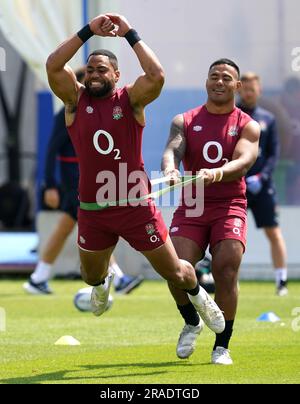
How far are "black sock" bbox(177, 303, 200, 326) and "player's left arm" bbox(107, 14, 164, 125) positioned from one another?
171 centimetres

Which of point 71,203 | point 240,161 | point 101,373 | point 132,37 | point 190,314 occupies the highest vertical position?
point 132,37

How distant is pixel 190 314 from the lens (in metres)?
9.80

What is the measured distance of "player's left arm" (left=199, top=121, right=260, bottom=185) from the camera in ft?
29.9

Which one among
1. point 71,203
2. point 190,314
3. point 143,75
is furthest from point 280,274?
point 143,75

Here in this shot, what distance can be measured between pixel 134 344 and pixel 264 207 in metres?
4.89

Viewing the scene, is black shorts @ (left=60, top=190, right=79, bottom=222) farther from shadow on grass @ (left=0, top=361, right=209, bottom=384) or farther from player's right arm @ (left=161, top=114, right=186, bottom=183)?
shadow on grass @ (left=0, top=361, right=209, bottom=384)

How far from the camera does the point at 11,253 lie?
731 inches

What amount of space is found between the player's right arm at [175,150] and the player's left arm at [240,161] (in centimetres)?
29

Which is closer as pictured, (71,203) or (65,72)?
(65,72)

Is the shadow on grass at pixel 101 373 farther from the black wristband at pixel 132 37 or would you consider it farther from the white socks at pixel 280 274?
the white socks at pixel 280 274

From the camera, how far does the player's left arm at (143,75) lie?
352 inches
